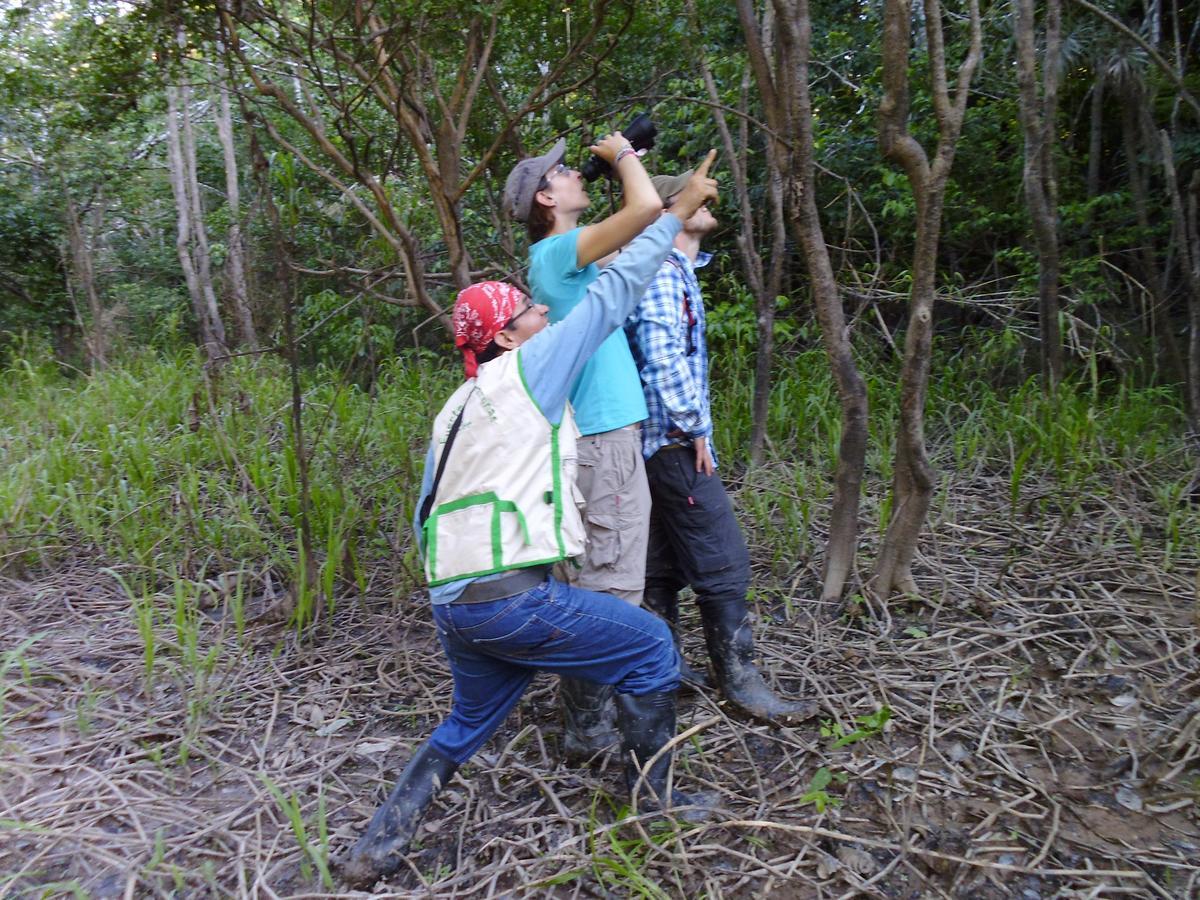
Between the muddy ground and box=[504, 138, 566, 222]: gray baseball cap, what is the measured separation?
1514 mm

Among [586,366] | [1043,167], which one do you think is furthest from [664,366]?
[1043,167]

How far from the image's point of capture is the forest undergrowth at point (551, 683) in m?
2.17

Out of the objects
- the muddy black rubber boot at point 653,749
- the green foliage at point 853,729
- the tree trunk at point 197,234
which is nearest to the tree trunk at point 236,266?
the tree trunk at point 197,234

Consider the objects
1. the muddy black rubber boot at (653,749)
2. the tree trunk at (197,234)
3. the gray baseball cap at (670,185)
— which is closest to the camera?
the muddy black rubber boot at (653,749)

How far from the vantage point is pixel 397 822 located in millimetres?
2170

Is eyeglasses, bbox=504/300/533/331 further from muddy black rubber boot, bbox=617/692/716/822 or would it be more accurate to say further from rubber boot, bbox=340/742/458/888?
rubber boot, bbox=340/742/458/888

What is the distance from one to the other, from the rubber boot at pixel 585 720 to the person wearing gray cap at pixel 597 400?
0.31 meters

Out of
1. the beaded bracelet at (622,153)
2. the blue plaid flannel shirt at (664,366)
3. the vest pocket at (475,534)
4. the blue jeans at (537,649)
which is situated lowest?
the blue jeans at (537,649)

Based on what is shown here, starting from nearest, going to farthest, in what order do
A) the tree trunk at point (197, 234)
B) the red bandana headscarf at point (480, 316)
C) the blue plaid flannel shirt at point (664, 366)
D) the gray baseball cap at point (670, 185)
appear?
1. the red bandana headscarf at point (480, 316)
2. the blue plaid flannel shirt at point (664, 366)
3. the gray baseball cap at point (670, 185)
4. the tree trunk at point (197, 234)

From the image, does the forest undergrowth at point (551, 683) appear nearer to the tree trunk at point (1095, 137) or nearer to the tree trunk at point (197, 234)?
the tree trunk at point (1095, 137)

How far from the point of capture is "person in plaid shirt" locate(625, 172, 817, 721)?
259 centimetres

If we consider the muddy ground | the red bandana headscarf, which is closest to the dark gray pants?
the muddy ground

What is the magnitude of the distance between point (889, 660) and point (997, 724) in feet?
1.41

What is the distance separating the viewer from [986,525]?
3791 millimetres
